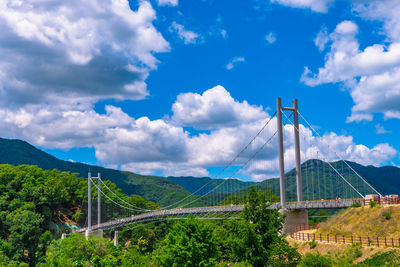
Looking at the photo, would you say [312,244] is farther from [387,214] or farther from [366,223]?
[387,214]

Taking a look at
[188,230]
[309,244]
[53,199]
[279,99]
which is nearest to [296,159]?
[279,99]

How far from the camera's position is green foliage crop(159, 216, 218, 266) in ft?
112

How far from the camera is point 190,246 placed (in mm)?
34312

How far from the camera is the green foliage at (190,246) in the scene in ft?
112

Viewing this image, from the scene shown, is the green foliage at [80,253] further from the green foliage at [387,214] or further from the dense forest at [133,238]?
the green foliage at [387,214]

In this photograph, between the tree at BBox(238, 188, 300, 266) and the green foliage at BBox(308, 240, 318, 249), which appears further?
the green foliage at BBox(308, 240, 318, 249)

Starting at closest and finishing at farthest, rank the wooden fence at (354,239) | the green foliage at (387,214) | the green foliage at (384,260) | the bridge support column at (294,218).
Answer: the green foliage at (384,260) → the wooden fence at (354,239) → the green foliage at (387,214) → the bridge support column at (294,218)

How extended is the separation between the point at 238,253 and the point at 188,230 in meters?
7.07

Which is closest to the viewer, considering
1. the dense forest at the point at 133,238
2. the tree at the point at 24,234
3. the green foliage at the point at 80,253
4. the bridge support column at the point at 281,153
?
the dense forest at the point at 133,238

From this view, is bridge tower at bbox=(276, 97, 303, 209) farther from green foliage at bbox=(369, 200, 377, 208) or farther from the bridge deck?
green foliage at bbox=(369, 200, 377, 208)

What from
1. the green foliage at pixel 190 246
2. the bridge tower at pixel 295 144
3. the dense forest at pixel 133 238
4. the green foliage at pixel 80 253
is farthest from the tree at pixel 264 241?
the green foliage at pixel 80 253

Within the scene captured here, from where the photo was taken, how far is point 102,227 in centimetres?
7569

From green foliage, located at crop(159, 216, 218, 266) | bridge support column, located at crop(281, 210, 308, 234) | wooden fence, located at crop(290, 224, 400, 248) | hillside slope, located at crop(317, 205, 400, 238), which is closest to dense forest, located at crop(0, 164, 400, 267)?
green foliage, located at crop(159, 216, 218, 266)

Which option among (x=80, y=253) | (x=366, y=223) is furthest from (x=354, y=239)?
(x=80, y=253)
